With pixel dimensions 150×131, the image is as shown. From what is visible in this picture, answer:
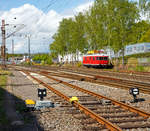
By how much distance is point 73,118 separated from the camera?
7.97 m

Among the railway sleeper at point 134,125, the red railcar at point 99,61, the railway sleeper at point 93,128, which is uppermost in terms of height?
the red railcar at point 99,61

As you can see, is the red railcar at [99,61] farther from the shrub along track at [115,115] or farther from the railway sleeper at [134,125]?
the railway sleeper at [134,125]

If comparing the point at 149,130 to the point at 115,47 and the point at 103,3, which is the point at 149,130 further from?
the point at 103,3

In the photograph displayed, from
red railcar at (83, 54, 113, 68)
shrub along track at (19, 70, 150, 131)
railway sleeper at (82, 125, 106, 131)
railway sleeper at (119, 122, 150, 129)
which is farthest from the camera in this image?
red railcar at (83, 54, 113, 68)

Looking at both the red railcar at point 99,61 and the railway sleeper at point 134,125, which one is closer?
the railway sleeper at point 134,125

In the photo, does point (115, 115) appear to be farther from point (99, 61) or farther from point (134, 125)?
point (99, 61)

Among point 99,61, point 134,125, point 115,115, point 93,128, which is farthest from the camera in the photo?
point 99,61

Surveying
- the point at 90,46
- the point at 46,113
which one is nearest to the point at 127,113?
the point at 46,113


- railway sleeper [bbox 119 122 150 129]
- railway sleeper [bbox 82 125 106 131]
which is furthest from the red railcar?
railway sleeper [bbox 82 125 106 131]

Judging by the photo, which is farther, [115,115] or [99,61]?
[99,61]

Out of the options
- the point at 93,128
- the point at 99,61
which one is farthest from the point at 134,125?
the point at 99,61

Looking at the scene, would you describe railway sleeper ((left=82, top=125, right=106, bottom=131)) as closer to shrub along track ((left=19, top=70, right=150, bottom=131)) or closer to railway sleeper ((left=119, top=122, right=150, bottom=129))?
shrub along track ((left=19, top=70, right=150, bottom=131))

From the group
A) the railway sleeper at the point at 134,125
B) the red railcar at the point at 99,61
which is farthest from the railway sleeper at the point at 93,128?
the red railcar at the point at 99,61

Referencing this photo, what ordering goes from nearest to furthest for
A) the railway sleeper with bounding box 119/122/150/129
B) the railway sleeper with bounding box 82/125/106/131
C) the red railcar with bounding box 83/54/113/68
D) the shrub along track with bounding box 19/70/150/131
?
the railway sleeper with bounding box 82/125/106/131 → the railway sleeper with bounding box 119/122/150/129 → the shrub along track with bounding box 19/70/150/131 → the red railcar with bounding box 83/54/113/68
